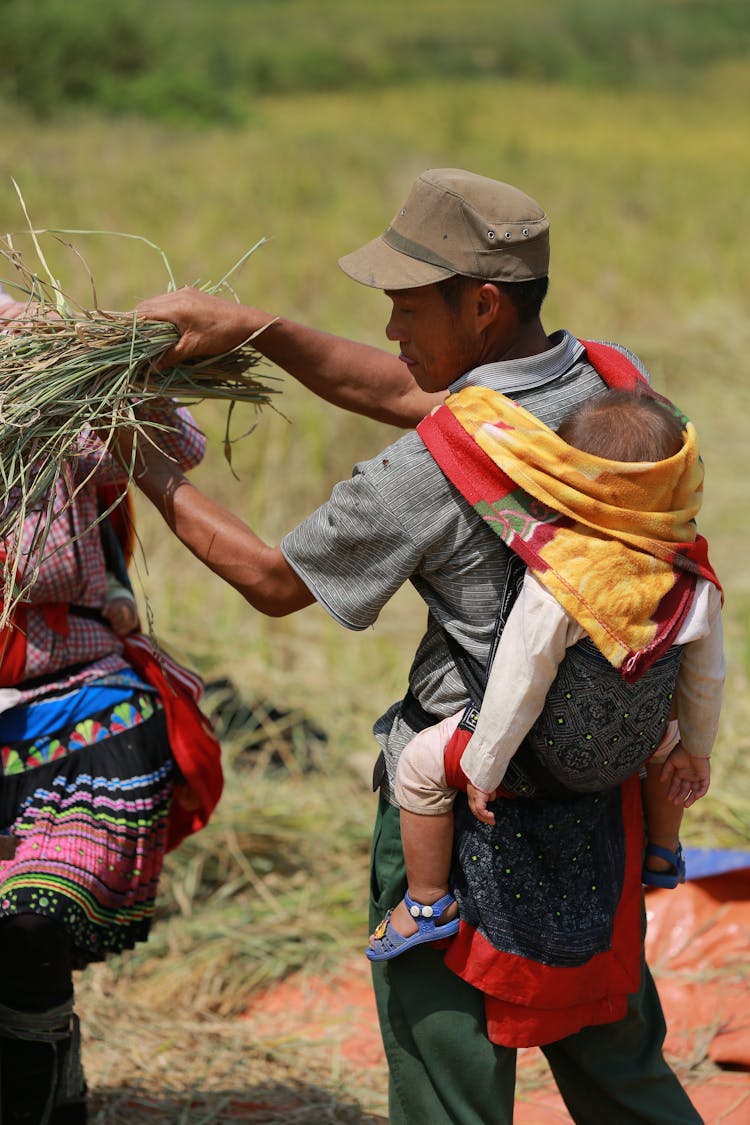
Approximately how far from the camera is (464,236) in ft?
6.18

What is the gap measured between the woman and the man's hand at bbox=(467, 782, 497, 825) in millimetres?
665

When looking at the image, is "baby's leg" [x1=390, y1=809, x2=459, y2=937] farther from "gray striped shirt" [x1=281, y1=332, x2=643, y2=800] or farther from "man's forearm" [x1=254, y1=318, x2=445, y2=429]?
"man's forearm" [x1=254, y1=318, x2=445, y2=429]

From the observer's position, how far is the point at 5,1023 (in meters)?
2.28

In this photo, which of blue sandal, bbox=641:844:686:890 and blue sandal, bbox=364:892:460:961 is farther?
blue sandal, bbox=641:844:686:890

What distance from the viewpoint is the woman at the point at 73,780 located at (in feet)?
7.38

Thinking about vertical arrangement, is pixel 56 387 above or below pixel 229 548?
above

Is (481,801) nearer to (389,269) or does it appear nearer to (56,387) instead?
(389,269)

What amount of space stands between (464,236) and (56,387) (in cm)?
64

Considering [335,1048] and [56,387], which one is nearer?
[56,387]

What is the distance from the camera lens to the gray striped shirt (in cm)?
185

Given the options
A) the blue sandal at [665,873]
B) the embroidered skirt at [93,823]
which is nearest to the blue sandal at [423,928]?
the blue sandal at [665,873]

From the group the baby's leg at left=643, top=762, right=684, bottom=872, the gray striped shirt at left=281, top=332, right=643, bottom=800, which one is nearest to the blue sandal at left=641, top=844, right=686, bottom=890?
the baby's leg at left=643, top=762, right=684, bottom=872

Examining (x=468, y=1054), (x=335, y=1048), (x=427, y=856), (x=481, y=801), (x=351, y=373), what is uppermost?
(x=351, y=373)

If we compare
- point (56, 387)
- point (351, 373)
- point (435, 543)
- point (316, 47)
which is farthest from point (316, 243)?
point (316, 47)
